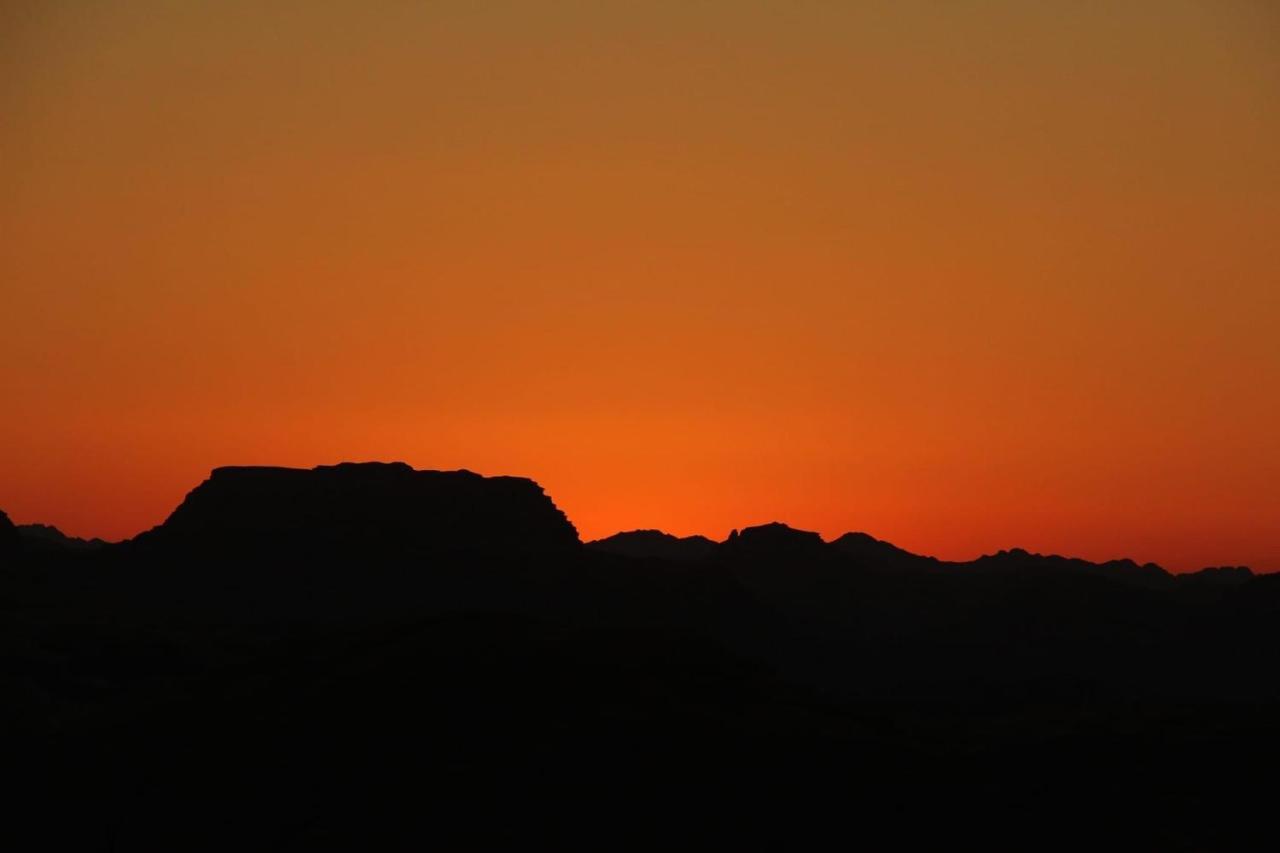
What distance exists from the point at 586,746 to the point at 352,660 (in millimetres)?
22678

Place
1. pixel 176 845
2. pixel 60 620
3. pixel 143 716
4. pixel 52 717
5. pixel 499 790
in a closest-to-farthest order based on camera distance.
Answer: pixel 176 845 → pixel 499 790 → pixel 143 716 → pixel 52 717 → pixel 60 620

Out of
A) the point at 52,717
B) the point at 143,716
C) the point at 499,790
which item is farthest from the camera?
the point at 52,717

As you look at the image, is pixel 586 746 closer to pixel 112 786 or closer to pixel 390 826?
pixel 390 826

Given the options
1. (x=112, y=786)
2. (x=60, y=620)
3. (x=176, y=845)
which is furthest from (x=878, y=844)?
(x=60, y=620)

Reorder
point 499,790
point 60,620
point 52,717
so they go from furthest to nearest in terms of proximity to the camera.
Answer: point 60,620
point 52,717
point 499,790

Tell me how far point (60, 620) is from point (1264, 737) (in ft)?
366

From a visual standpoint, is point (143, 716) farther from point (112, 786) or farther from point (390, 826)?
point (390, 826)

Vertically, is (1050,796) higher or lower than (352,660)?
lower

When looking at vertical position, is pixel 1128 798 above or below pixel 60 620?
below

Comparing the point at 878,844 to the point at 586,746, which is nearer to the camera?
the point at 878,844

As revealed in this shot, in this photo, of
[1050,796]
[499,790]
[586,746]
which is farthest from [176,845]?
[1050,796]

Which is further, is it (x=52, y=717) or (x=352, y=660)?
(x=52, y=717)

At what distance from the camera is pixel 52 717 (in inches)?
4537

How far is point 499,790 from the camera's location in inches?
3223
